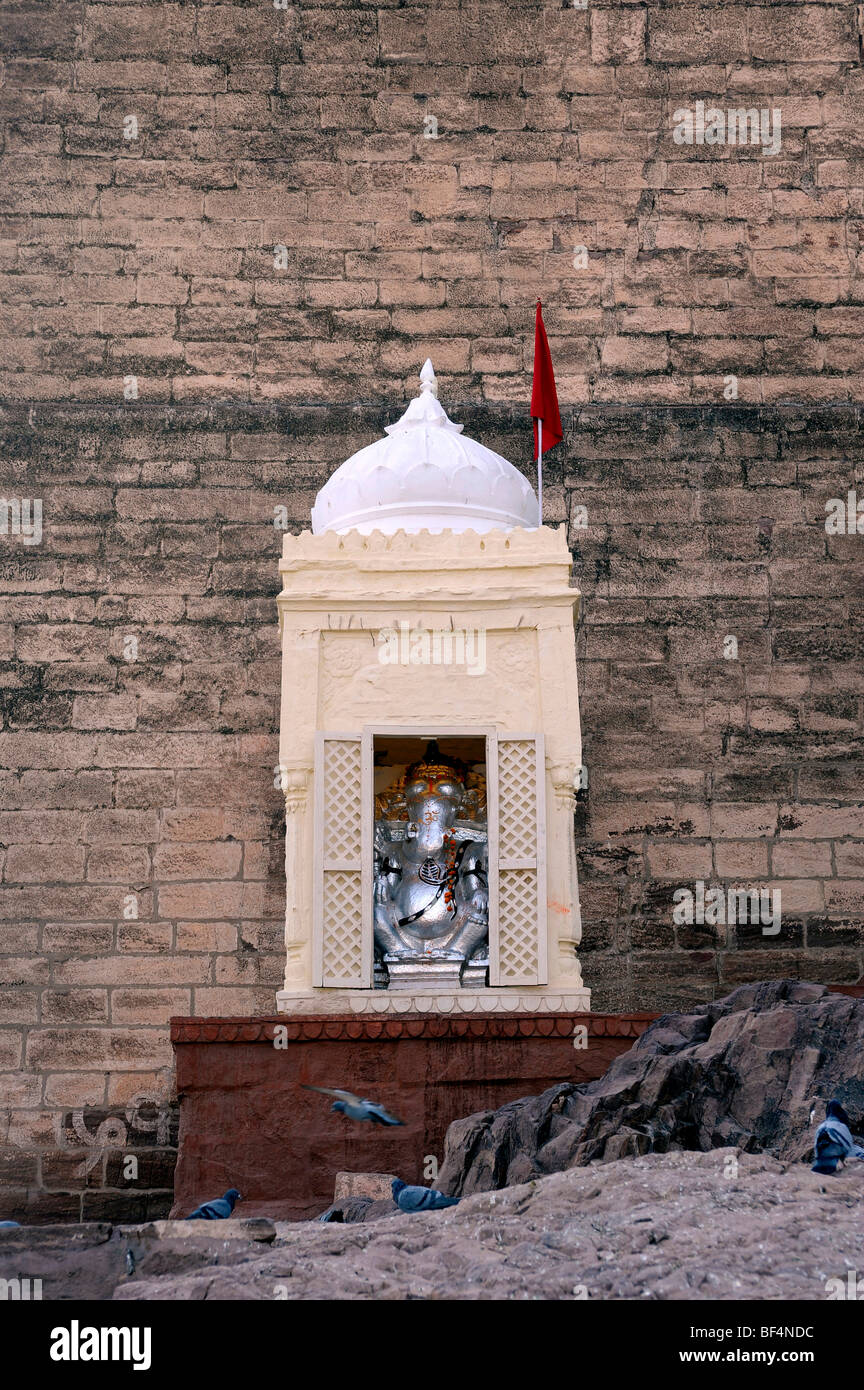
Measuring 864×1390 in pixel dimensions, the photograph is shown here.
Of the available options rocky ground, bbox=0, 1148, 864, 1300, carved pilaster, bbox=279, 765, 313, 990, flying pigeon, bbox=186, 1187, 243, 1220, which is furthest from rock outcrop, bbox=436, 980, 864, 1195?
carved pilaster, bbox=279, 765, 313, 990

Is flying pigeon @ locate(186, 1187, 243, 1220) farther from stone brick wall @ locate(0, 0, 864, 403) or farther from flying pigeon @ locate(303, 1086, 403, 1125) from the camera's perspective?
stone brick wall @ locate(0, 0, 864, 403)

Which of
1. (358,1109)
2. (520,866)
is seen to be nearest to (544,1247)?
(358,1109)

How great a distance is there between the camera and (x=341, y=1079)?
6.30m

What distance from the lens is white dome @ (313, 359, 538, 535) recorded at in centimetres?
766

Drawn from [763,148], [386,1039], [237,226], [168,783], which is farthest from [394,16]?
[386,1039]

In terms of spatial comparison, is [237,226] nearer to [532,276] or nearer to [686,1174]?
[532,276]

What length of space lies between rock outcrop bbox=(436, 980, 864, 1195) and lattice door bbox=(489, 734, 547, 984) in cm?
76

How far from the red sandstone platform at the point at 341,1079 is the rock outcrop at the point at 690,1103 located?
17 cm

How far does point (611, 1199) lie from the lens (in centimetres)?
511

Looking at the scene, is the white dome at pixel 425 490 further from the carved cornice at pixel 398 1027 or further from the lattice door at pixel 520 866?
the carved cornice at pixel 398 1027

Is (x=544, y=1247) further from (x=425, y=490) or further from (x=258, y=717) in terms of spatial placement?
(x=258, y=717)

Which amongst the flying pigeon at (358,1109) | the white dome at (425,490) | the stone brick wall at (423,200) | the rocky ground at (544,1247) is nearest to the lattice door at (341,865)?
the flying pigeon at (358,1109)

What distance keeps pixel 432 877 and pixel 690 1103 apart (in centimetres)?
174

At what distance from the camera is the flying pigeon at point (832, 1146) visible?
525cm
